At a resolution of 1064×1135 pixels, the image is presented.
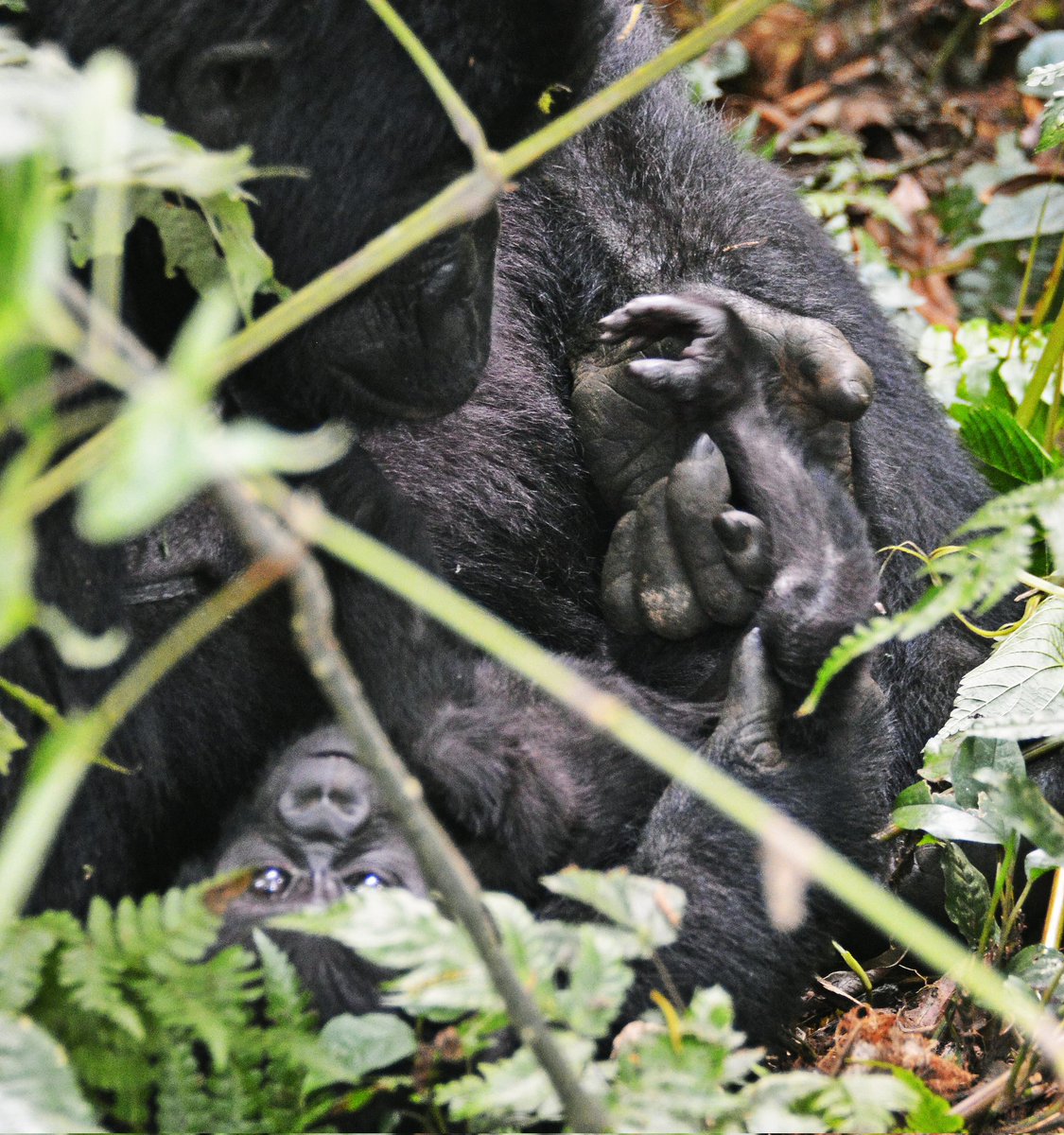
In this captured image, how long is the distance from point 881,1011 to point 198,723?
1.05 m

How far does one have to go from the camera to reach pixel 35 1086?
110cm

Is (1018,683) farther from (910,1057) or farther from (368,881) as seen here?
(368,881)

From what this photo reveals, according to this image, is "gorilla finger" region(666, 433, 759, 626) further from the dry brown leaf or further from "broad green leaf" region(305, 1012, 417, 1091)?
"broad green leaf" region(305, 1012, 417, 1091)

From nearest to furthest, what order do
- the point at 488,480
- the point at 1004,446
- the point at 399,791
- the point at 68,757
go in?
the point at 68,757
the point at 399,791
the point at 488,480
the point at 1004,446

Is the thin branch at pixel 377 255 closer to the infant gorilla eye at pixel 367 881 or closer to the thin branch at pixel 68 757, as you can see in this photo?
the thin branch at pixel 68 757

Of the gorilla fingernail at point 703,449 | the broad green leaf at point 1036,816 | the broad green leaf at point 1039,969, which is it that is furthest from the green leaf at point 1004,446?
the broad green leaf at point 1036,816

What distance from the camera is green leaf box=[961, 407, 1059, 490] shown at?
2746 millimetres

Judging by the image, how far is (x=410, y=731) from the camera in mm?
1941

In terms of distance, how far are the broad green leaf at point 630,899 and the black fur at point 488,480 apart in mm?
690

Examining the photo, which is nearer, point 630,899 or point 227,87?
point 630,899

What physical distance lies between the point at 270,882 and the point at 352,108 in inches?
37.5

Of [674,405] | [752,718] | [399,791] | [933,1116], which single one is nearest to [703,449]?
[674,405]

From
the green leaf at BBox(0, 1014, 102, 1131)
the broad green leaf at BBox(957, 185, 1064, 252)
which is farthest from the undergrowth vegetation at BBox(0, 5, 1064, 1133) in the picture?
the broad green leaf at BBox(957, 185, 1064, 252)

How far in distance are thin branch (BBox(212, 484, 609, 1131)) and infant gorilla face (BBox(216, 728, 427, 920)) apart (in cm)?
71
